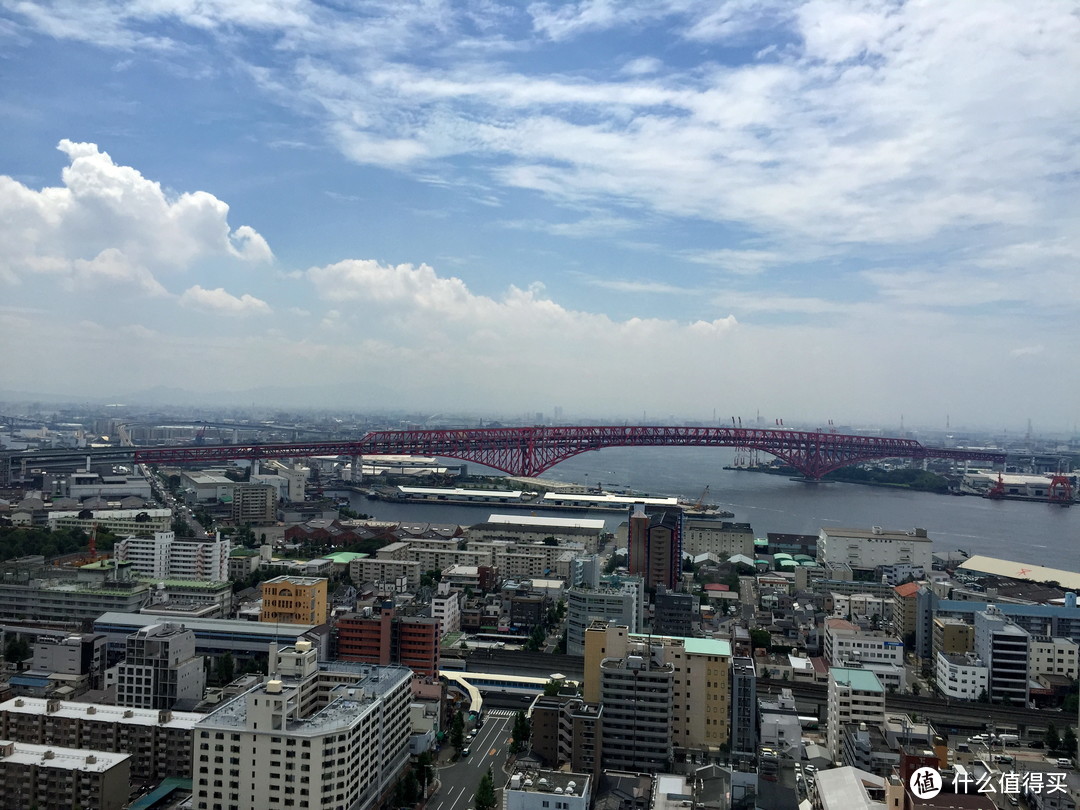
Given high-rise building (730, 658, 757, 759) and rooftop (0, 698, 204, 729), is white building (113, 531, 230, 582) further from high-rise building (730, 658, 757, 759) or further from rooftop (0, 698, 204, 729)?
high-rise building (730, 658, 757, 759)

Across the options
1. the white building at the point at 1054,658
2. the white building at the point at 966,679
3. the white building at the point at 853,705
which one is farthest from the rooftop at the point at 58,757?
the white building at the point at 1054,658

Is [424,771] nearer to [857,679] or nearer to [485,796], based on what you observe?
[485,796]

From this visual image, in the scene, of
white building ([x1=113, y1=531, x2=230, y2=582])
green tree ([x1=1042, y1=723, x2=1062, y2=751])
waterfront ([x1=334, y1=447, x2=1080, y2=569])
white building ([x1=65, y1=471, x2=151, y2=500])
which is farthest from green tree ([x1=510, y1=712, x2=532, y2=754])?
white building ([x1=65, y1=471, x2=151, y2=500])

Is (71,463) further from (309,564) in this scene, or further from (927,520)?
(927,520)

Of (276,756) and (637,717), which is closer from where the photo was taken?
(276,756)

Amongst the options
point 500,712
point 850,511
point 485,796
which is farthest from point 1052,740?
point 850,511

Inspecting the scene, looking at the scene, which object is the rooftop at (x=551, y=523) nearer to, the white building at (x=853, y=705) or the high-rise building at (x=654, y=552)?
the high-rise building at (x=654, y=552)
